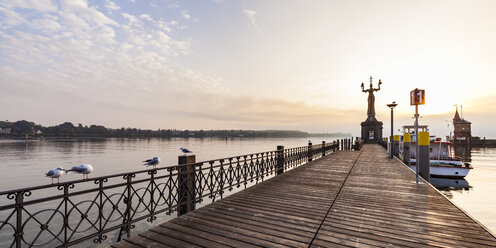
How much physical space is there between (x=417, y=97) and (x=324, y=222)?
679cm

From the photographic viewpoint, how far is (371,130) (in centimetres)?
4459

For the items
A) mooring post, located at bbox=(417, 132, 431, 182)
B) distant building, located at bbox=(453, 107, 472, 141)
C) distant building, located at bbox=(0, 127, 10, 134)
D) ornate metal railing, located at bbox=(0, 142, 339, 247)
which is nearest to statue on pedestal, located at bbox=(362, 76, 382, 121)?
ornate metal railing, located at bbox=(0, 142, 339, 247)

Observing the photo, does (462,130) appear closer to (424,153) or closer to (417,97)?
(424,153)

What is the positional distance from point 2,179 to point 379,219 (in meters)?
33.9

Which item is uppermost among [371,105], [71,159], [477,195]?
[371,105]

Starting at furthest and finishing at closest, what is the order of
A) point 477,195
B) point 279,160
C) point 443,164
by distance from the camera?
1. point 443,164
2. point 477,195
3. point 279,160

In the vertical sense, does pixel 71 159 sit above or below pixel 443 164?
below

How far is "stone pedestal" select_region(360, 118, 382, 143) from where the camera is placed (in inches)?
1731

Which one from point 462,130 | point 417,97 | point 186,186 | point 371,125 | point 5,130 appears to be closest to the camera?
point 186,186

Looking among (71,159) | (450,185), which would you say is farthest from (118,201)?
(71,159)

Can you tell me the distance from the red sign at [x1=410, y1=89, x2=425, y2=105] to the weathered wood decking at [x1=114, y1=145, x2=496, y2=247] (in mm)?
3209

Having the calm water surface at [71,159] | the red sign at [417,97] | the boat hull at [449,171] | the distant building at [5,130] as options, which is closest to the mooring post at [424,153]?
the red sign at [417,97]

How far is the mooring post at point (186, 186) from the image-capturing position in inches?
239

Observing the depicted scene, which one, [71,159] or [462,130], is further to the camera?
[462,130]
